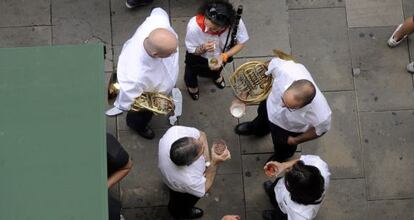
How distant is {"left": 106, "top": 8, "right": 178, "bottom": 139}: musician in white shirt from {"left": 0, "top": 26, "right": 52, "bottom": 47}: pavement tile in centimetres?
213

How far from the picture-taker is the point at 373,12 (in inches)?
315

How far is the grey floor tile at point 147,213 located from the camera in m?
7.05

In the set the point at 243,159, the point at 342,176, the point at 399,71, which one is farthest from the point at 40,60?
the point at 399,71

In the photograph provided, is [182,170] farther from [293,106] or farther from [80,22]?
[80,22]

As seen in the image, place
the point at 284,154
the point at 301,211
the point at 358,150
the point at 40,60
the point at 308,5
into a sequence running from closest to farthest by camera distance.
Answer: the point at 40,60, the point at 301,211, the point at 284,154, the point at 358,150, the point at 308,5

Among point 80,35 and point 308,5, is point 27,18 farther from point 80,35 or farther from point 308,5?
point 308,5

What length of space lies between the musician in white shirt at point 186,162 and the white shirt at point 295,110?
754 millimetres

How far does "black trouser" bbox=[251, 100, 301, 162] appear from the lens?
640cm

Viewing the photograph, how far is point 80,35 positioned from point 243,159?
271cm

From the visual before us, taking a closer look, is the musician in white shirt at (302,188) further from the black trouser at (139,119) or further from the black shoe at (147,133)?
the black shoe at (147,133)

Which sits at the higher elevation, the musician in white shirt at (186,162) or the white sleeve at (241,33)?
the white sleeve at (241,33)

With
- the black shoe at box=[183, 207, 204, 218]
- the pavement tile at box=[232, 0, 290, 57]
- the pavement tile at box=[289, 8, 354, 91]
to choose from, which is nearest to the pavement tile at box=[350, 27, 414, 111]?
the pavement tile at box=[289, 8, 354, 91]

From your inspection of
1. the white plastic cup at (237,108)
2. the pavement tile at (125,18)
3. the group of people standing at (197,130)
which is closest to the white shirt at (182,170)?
the group of people standing at (197,130)

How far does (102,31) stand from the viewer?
7.68 meters
